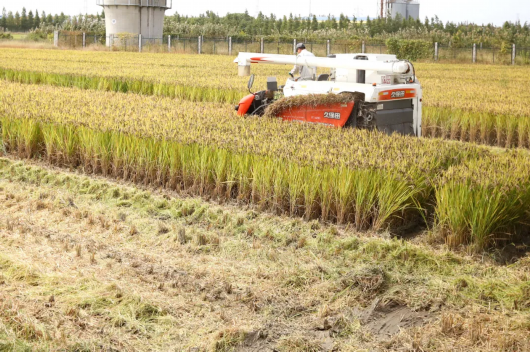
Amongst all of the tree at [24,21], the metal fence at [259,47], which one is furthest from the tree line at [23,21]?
the metal fence at [259,47]

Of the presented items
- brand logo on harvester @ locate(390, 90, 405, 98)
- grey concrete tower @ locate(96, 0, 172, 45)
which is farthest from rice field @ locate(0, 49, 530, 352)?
grey concrete tower @ locate(96, 0, 172, 45)

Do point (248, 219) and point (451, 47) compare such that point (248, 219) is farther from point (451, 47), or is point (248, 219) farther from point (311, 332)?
point (451, 47)

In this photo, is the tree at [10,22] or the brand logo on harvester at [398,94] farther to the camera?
the tree at [10,22]

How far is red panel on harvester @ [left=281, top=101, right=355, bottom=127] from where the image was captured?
8.29 m

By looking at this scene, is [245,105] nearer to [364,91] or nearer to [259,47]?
[364,91]

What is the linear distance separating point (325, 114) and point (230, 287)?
14.8 feet

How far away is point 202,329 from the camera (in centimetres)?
387

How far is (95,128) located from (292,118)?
107 inches

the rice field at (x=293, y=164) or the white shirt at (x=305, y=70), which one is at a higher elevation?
the white shirt at (x=305, y=70)

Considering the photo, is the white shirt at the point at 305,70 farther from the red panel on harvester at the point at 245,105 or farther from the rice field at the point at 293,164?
the rice field at the point at 293,164

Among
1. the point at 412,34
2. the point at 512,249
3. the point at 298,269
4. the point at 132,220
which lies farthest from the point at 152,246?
the point at 412,34

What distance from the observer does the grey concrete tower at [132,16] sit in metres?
43.4

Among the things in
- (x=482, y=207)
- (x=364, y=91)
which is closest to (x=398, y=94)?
(x=364, y=91)

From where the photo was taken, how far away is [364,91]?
8047 mm
